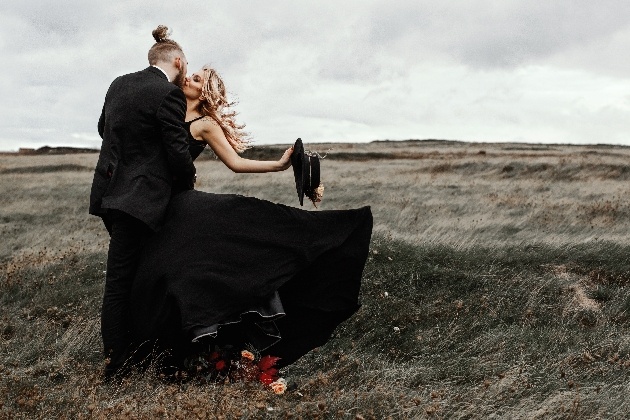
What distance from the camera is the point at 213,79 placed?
5.06 meters

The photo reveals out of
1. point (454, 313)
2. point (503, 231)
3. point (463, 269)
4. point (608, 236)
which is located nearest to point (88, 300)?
point (454, 313)

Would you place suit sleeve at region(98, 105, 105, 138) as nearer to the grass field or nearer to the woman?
the woman

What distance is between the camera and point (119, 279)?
5.04 m

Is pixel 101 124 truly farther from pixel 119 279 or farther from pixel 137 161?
pixel 119 279

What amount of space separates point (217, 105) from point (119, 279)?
1550 mm

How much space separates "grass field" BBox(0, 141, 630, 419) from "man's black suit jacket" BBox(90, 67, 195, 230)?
4.37 ft

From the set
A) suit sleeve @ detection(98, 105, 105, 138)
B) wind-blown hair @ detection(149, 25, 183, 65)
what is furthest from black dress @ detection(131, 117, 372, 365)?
suit sleeve @ detection(98, 105, 105, 138)

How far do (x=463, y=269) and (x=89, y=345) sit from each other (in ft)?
16.7

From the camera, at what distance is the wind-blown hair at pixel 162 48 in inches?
194

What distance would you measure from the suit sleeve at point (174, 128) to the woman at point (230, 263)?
0.92ft

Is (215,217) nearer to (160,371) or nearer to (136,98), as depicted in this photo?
(136,98)

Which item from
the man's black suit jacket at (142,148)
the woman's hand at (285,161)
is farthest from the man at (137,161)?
the woman's hand at (285,161)

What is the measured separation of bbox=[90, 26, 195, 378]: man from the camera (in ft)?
15.3

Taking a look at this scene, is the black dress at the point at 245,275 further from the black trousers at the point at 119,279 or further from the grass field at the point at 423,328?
the grass field at the point at 423,328
